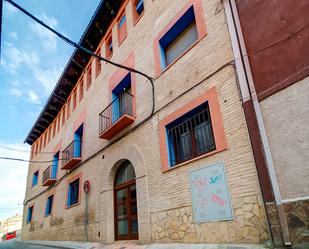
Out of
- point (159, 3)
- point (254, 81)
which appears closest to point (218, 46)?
point (254, 81)

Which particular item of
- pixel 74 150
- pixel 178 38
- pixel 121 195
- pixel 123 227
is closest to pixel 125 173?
pixel 121 195

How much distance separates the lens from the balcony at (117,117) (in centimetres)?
758

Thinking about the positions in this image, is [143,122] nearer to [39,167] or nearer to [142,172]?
[142,172]

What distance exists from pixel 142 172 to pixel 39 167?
46.7ft

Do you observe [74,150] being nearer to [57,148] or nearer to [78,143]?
[78,143]

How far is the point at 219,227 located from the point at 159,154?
7.78ft

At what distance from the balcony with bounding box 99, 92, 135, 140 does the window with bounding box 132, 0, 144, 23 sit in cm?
295

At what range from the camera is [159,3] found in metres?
7.67

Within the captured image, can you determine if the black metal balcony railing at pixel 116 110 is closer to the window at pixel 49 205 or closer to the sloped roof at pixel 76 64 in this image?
the sloped roof at pixel 76 64

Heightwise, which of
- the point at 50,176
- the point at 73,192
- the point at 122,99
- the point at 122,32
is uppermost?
the point at 122,32

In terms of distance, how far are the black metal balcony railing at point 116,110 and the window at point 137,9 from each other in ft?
9.66

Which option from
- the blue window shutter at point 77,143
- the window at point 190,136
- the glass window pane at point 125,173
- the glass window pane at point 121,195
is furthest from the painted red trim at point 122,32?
the glass window pane at point 121,195

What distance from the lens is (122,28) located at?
1000 cm

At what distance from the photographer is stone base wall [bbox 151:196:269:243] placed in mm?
3742
